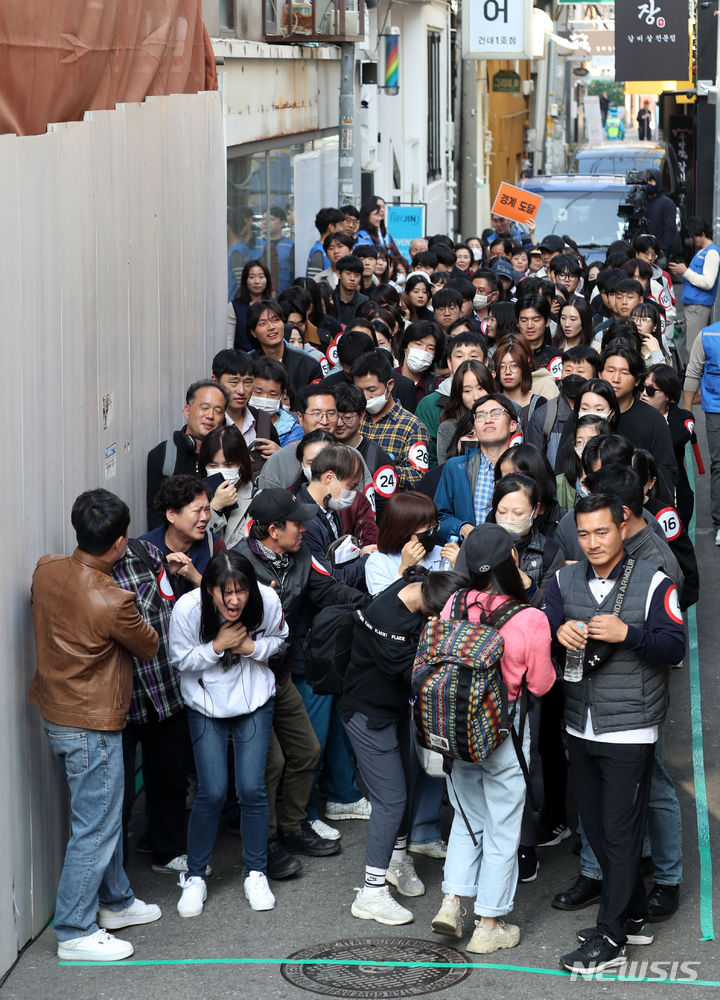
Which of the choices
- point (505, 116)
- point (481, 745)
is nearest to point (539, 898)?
point (481, 745)

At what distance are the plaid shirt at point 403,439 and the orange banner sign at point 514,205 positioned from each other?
29.8 ft

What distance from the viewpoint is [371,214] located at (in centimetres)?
1619

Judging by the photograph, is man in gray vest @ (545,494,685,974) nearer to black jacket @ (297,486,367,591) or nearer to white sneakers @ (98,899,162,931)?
black jacket @ (297,486,367,591)

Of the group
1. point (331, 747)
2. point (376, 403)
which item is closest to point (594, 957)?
point (331, 747)

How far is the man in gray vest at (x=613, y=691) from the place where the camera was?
559cm

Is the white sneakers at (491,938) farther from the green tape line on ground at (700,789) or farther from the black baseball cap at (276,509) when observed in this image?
the black baseball cap at (276,509)

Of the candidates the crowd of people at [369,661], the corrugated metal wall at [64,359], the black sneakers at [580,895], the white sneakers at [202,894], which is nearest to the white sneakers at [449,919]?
the crowd of people at [369,661]

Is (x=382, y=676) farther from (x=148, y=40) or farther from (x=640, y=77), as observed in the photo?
(x=640, y=77)

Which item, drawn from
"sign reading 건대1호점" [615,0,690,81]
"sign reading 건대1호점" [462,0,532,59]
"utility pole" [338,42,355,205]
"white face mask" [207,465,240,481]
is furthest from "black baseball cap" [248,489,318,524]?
"sign reading 건대1호점" [615,0,690,81]

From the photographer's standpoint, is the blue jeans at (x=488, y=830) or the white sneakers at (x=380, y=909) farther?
the white sneakers at (x=380, y=909)

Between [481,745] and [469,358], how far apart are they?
163 inches

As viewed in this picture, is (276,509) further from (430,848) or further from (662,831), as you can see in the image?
(662,831)

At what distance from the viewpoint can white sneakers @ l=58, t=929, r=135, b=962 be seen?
5.86 meters

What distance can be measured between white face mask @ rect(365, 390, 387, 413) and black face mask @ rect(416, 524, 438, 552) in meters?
2.44
